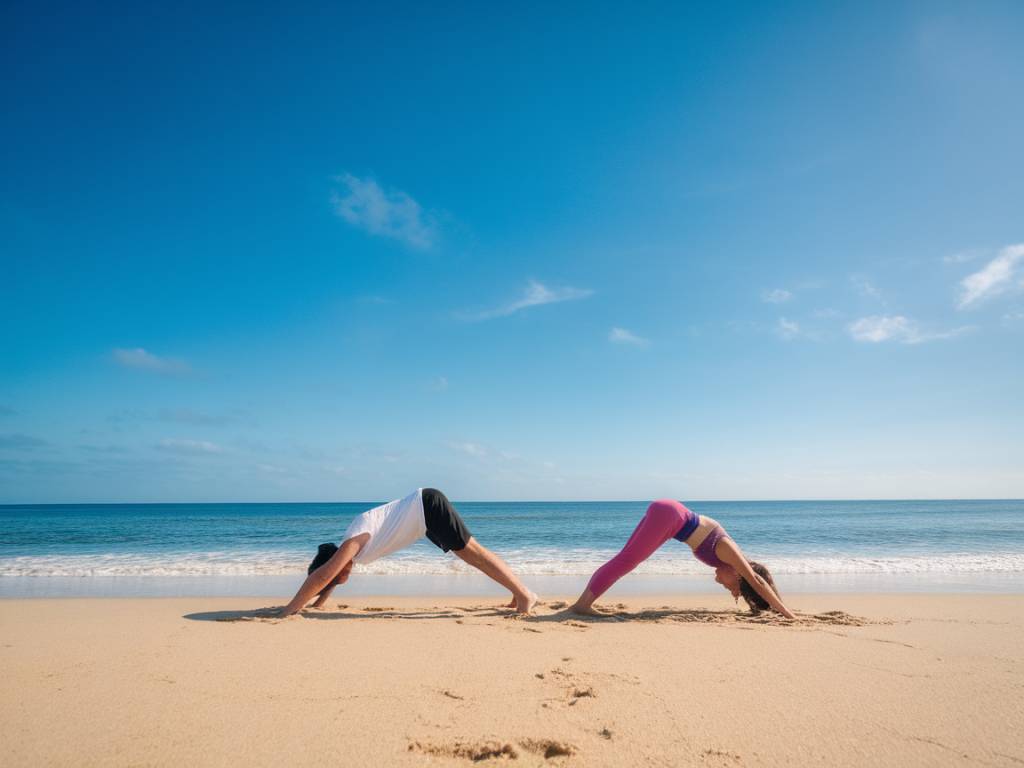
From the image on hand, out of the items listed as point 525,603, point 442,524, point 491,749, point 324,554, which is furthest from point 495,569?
point 491,749

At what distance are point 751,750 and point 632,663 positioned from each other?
138 cm

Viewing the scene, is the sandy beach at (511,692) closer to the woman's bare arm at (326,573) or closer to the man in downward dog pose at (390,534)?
the woman's bare arm at (326,573)

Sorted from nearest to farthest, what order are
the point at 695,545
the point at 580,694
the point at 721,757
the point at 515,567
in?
the point at 721,757 → the point at 580,694 → the point at 695,545 → the point at 515,567

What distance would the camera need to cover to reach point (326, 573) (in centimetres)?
533

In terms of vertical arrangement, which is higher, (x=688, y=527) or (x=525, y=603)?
(x=688, y=527)

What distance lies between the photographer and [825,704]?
286cm

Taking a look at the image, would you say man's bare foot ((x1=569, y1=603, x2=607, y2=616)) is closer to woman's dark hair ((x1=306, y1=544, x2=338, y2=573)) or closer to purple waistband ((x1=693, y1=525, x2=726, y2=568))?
Result: purple waistband ((x1=693, y1=525, x2=726, y2=568))

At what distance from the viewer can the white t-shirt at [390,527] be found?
209 inches

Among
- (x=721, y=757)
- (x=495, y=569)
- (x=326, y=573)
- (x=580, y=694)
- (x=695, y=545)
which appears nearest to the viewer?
(x=721, y=757)

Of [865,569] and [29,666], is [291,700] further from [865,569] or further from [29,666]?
[865,569]

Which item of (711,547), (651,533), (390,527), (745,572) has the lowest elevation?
(745,572)

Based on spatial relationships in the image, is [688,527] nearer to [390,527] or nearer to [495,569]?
[495,569]

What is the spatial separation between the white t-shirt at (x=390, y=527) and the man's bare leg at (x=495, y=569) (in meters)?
0.49

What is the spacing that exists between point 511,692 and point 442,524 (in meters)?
2.40
